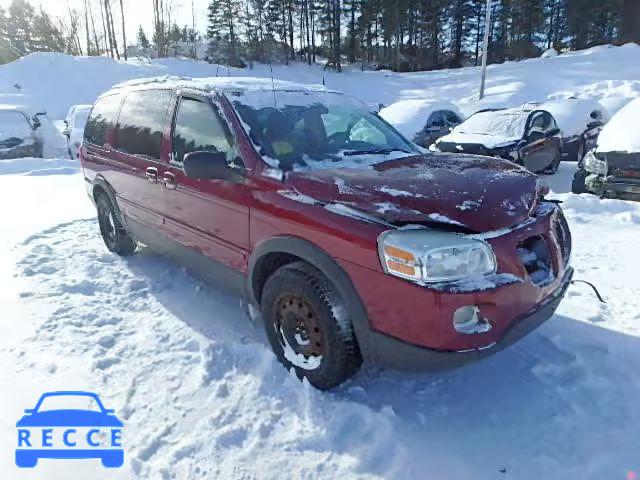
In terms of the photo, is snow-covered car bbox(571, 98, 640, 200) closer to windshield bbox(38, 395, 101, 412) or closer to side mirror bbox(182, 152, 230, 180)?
side mirror bbox(182, 152, 230, 180)

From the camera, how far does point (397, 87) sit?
111ft

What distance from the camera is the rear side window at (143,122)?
13.0ft

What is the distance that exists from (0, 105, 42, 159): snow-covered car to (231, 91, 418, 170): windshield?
1153 cm

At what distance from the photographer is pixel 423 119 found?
12828 millimetres

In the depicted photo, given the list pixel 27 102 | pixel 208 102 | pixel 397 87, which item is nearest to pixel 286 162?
pixel 208 102

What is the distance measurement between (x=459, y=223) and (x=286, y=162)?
1.21m

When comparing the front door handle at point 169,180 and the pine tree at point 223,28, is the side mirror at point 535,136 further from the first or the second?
the pine tree at point 223,28

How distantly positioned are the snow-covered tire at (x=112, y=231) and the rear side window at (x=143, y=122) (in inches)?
33.2

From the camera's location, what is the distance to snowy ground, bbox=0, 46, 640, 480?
236cm

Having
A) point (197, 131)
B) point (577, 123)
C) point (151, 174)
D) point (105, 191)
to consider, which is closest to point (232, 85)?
point (197, 131)

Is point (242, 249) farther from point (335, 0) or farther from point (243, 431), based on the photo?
point (335, 0)

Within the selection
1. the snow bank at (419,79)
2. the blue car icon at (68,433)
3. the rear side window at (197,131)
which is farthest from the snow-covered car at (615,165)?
the snow bank at (419,79)

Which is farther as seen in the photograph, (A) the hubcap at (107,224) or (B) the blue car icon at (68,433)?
(A) the hubcap at (107,224)

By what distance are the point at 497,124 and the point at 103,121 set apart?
798cm
